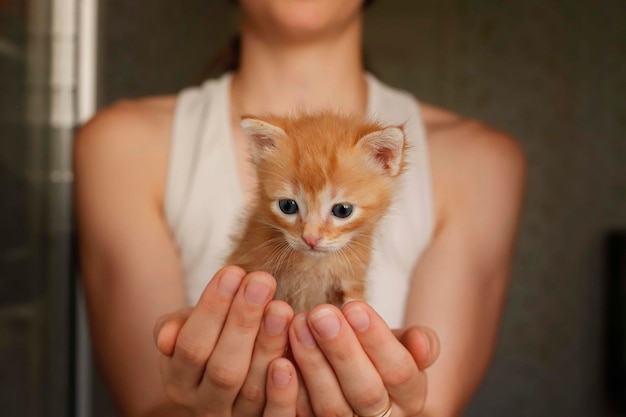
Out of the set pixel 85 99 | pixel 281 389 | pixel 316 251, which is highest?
pixel 85 99

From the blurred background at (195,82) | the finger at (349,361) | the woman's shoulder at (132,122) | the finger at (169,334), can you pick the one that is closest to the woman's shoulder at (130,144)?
the woman's shoulder at (132,122)

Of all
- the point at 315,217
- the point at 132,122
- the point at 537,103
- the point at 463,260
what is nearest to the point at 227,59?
the point at 132,122

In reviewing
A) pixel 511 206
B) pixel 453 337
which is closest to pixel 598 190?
pixel 511 206

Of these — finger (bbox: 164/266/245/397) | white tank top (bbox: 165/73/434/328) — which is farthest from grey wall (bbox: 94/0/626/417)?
finger (bbox: 164/266/245/397)

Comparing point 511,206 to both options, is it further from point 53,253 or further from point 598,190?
point 53,253

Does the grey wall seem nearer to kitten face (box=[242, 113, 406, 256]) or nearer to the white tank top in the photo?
the white tank top

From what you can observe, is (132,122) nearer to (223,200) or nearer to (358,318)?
(223,200)
